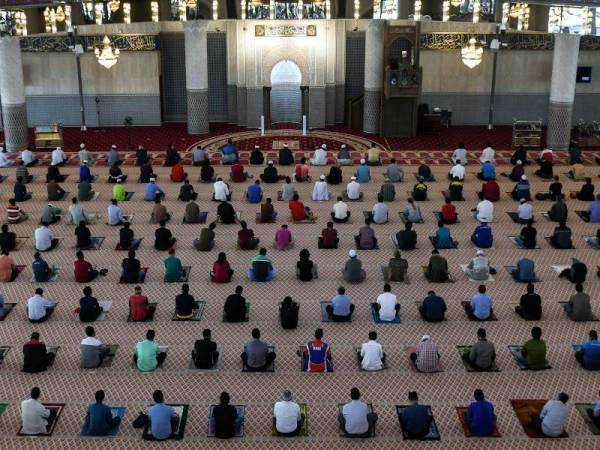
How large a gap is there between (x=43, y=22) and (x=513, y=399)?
2083cm

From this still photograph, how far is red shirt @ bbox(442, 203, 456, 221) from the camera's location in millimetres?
12695

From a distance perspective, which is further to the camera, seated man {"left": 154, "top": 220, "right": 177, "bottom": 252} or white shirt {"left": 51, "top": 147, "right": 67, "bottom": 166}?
white shirt {"left": 51, "top": 147, "right": 67, "bottom": 166}

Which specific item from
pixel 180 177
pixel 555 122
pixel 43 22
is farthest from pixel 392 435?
pixel 43 22

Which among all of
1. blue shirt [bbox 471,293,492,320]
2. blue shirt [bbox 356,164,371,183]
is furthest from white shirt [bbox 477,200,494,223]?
blue shirt [bbox 471,293,492,320]

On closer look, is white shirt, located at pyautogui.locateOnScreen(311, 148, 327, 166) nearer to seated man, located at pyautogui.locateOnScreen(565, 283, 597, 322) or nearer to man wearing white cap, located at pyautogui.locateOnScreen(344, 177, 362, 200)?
man wearing white cap, located at pyautogui.locateOnScreen(344, 177, 362, 200)

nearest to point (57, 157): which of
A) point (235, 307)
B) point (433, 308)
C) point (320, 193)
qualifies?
point (320, 193)

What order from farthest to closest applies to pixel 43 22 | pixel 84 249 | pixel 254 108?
pixel 43 22
pixel 254 108
pixel 84 249

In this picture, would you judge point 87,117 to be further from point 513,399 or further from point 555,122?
point 513,399

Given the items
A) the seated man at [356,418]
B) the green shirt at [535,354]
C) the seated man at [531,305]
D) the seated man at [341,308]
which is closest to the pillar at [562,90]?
the seated man at [531,305]

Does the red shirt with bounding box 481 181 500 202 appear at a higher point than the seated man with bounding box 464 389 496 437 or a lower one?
higher

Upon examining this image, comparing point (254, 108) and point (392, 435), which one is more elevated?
point (254, 108)

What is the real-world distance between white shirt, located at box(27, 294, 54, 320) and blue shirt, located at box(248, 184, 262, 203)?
510 cm

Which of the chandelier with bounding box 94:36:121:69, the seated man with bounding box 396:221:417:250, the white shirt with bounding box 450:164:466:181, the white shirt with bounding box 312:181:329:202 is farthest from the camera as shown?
the chandelier with bounding box 94:36:121:69

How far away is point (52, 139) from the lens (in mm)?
17969
